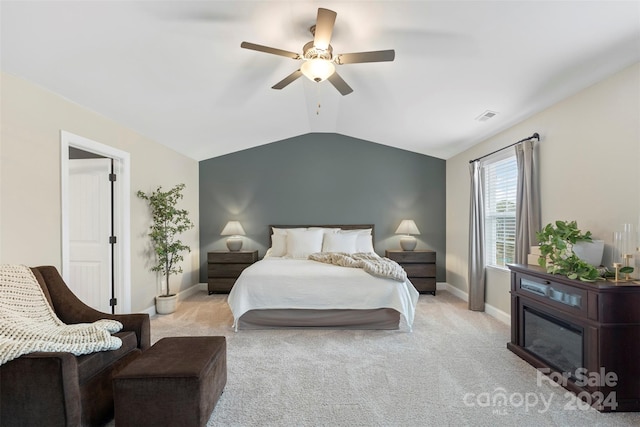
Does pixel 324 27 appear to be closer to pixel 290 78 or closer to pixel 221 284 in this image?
pixel 290 78

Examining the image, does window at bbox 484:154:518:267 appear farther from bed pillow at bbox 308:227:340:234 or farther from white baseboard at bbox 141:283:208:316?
white baseboard at bbox 141:283:208:316

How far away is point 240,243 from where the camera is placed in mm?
5797

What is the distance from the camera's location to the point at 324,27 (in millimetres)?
2254

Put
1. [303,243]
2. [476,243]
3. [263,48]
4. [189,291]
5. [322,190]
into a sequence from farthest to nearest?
1. [322,190]
2. [189,291]
3. [303,243]
4. [476,243]
5. [263,48]

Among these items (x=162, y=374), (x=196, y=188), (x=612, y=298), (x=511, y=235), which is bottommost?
(x=162, y=374)

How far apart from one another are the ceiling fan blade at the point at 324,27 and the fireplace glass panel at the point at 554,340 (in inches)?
109

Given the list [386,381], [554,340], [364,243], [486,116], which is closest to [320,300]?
[386,381]

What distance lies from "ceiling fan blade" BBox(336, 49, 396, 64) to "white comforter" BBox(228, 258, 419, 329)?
2.28 m

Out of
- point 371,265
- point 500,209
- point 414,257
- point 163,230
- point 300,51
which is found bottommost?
point 414,257

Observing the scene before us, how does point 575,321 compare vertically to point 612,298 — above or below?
below

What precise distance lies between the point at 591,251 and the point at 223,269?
4836 millimetres

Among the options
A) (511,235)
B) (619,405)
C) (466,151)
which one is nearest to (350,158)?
(466,151)

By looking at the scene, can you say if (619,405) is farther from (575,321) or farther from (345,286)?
(345,286)

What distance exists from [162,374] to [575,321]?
2798mm
